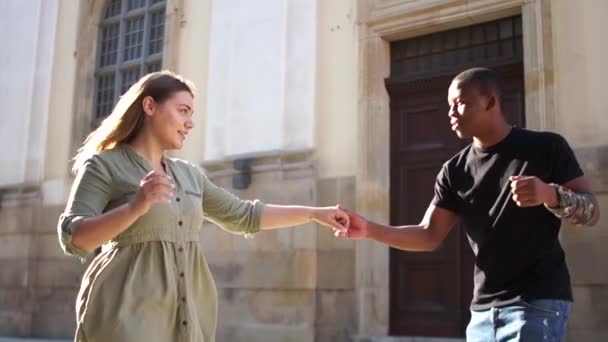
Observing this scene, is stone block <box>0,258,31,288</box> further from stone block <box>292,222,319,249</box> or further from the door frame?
the door frame

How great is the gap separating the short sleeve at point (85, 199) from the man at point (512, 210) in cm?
157

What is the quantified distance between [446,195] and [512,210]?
48cm

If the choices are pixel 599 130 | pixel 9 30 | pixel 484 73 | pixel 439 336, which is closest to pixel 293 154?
pixel 439 336

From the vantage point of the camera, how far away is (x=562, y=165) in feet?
→ 10.4

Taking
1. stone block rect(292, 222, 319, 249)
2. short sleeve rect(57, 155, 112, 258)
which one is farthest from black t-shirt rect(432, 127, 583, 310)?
stone block rect(292, 222, 319, 249)

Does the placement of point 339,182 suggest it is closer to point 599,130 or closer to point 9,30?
point 599,130

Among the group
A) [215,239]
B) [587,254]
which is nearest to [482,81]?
[587,254]

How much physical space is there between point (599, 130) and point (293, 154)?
3643 mm

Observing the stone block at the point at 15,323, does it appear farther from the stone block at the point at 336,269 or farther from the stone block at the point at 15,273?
the stone block at the point at 336,269

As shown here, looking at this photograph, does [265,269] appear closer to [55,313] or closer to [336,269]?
[336,269]

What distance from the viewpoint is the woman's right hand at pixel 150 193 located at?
274cm

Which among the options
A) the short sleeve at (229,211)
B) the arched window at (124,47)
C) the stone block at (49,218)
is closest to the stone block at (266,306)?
the stone block at (49,218)

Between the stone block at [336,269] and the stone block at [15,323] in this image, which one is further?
the stone block at [15,323]

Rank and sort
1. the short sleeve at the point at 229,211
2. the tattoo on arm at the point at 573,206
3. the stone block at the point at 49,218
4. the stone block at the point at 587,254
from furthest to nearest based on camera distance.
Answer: the stone block at the point at 49,218 → the stone block at the point at 587,254 → the short sleeve at the point at 229,211 → the tattoo on arm at the point at 573,206
